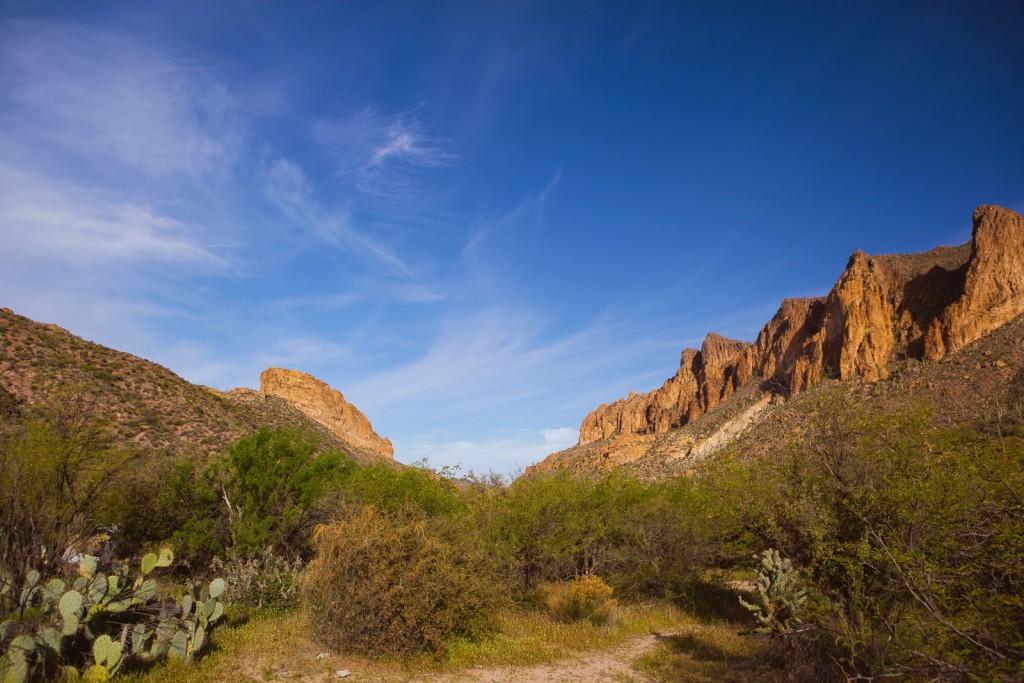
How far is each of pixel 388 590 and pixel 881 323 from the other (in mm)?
75355

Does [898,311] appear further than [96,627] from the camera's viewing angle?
Yes

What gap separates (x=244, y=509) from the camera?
17.8 m

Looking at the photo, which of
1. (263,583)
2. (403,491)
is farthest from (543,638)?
(263,583)

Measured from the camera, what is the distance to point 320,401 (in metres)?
81.9

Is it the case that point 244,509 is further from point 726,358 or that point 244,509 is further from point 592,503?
point 726,358

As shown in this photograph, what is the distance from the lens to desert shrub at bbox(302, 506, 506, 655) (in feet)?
37.4

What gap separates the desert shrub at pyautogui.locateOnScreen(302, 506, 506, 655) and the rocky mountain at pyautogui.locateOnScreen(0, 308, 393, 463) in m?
13.7

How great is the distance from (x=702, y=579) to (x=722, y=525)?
4879 millimetres

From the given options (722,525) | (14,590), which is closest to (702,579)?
(722,525)

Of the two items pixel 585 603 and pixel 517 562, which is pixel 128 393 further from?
pixel 585 603

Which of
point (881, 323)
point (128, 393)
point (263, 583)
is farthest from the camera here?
point (881, 323)

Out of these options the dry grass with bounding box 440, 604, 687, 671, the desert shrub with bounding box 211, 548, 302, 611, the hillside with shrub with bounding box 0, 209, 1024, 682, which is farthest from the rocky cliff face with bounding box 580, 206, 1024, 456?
the desert shrub with bounding box 211, 548, 302, 611

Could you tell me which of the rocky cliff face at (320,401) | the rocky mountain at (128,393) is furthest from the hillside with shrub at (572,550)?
the rocky cliff face at (320,401)

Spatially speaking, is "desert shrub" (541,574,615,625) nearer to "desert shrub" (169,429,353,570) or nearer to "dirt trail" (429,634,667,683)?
"dirt trail" (429,634,667,683)
